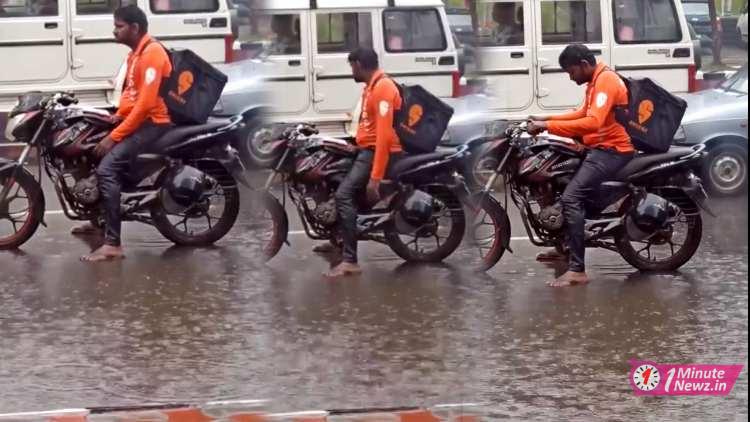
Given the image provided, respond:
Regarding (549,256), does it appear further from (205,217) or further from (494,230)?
(205,217)

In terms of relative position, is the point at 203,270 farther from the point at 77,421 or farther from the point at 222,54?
the point at 77,421

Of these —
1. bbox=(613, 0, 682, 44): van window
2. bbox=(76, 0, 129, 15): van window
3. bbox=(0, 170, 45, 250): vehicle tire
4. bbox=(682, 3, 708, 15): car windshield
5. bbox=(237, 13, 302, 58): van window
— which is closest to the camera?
bbox=(237, 13, 302, 58): van window

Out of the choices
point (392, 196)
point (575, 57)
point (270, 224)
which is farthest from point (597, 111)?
point (392, 196)

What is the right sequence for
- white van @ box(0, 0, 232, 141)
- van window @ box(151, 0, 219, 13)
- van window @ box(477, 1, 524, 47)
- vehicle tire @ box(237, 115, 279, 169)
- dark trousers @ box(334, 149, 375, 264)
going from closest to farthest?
van window @ box(477, 1, 524, 47) < vehicle tire @ box(237, 115, 279, 169) < dark trousers @ box(334, 149, 375, 264) < van window @ box(151, 0, 219, 13) < white van @ box(0, 0, 232, 141)

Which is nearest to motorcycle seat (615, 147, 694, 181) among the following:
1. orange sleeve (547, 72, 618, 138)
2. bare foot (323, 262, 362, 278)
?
orange sleeve (547, 72, 618, 138)

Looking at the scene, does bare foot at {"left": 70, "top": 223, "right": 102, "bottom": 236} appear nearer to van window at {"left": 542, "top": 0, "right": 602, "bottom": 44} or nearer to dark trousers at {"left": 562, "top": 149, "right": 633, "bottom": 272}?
dark trousers at {"left": 562, "top": 149, "right": 633, "bottom": 272}

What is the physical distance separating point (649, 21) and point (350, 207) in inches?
246

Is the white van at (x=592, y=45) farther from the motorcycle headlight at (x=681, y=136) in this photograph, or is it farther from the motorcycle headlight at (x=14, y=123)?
the motorcycle headlight at (x=14, y=123)

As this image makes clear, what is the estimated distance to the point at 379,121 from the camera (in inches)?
201

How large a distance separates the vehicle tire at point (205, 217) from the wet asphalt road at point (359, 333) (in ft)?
0.23

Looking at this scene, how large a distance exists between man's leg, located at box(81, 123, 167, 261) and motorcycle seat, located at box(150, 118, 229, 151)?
0.12 feet

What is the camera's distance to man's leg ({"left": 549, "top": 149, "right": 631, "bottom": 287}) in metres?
7.53

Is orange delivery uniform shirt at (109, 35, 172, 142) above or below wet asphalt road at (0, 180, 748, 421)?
above

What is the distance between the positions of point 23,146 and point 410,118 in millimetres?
3832
